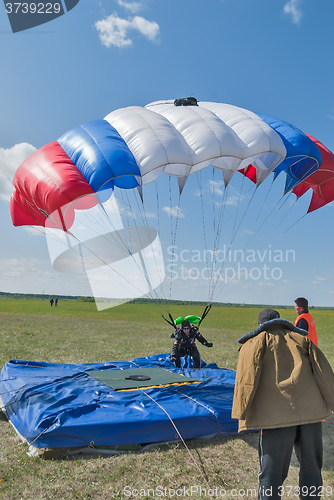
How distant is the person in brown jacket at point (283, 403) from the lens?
2457 millimetres

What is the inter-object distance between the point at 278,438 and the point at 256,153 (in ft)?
13.6

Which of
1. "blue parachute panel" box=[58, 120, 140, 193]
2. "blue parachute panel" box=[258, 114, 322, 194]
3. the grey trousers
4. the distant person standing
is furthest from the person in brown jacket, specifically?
"blue parachute panel" box=[258, 114, 322, 194]

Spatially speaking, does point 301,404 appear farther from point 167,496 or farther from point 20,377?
point 20,377

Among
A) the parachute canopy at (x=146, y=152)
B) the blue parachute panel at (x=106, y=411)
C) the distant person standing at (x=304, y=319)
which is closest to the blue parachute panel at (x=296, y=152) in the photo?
the parachute canopy at (x=146, y=152)

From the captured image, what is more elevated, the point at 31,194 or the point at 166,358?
the point at 31,194

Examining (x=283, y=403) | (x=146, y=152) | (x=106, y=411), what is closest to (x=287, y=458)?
(x=283, y=403)

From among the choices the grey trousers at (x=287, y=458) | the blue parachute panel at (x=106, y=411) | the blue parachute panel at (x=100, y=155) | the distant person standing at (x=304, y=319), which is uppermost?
the blue parachute panel at (x=100, y=155)

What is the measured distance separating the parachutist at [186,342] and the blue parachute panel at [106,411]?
1.29 metres

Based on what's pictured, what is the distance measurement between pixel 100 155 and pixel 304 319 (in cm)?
372

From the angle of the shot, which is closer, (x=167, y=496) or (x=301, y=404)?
(x=301, y=404)

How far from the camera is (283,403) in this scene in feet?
8.10

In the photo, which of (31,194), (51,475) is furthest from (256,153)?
(51,475)

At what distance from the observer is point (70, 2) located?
5.65 m

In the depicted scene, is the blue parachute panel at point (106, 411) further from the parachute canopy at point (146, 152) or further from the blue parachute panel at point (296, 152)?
the blue parachute panel at point (296, 152)
